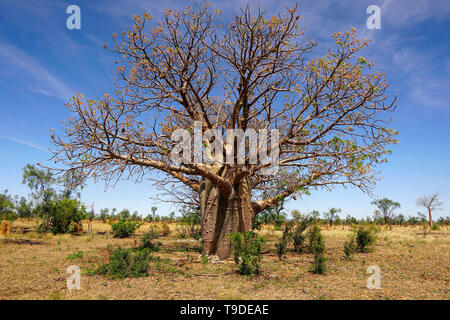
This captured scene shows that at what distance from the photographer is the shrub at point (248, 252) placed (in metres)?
6.93

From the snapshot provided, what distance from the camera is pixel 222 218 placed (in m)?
9.34

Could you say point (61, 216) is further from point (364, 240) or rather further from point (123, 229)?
point (364, 240)

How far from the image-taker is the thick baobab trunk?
922 centimetres
